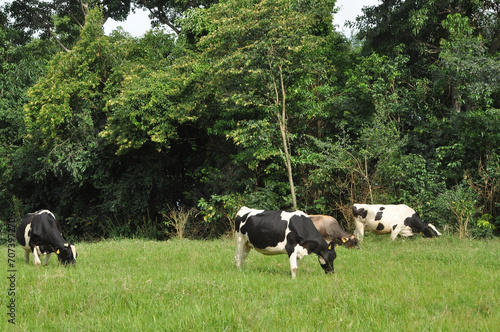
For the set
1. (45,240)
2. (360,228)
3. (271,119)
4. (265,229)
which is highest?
(271,119)

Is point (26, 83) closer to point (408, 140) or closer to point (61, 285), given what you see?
point (408, 140)

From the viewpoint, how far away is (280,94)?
18.4 m

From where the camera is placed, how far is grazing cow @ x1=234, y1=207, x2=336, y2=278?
8.73 meters

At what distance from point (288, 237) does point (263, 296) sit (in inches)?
→ 79.0

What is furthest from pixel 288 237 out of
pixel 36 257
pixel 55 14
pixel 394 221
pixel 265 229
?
pixel 55 14

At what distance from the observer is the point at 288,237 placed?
8.83 metres

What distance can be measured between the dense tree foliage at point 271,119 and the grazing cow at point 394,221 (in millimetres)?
1313

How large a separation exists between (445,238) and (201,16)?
43.7ft

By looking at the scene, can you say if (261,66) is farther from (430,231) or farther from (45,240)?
(45,240)

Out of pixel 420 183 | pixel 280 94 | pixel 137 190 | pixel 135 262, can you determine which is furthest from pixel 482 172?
pixel 137 190

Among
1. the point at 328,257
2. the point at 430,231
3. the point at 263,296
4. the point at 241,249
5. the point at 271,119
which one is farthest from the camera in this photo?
the point at 271,119

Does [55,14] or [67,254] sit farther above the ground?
[55,14]

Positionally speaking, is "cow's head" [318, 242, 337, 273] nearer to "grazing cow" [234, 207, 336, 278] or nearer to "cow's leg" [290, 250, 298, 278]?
"grazing cow" [234, 207, 336, 278]

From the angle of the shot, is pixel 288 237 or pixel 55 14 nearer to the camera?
pixel 288 237
